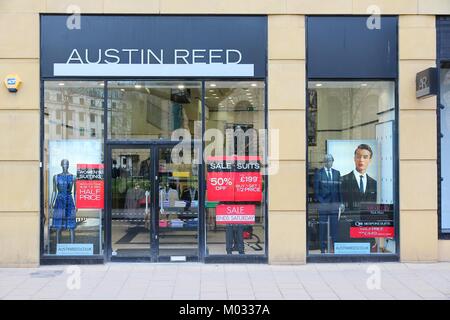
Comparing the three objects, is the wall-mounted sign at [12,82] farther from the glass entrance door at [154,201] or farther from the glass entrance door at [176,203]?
the glass entrance door at [176,203]

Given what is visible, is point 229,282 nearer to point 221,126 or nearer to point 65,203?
point 221,126

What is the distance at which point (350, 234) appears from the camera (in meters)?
10.0

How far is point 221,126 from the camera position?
1001 cm

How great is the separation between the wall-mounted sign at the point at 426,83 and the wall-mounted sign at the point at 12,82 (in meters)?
7.49

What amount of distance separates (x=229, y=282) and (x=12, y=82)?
544cm

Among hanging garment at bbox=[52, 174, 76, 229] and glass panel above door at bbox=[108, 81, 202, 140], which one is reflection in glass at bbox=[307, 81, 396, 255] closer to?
glass panel above door at bbox=[108, 81, 202, 140]

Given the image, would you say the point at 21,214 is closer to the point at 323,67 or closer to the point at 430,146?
the point at 323,67

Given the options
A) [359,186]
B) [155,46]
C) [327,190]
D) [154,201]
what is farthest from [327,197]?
[155,46]

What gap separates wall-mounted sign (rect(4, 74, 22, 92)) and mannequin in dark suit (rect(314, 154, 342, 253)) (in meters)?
5.90

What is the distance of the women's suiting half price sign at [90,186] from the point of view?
988cm

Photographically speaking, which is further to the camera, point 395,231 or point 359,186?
point 359,186

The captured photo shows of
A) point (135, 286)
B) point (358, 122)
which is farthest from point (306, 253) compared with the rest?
point (135, 286)

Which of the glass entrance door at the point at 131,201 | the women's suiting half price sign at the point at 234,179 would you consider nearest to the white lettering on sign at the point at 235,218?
the women's suiting half price sign at the point at 234,179

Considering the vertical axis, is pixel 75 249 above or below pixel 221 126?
below
